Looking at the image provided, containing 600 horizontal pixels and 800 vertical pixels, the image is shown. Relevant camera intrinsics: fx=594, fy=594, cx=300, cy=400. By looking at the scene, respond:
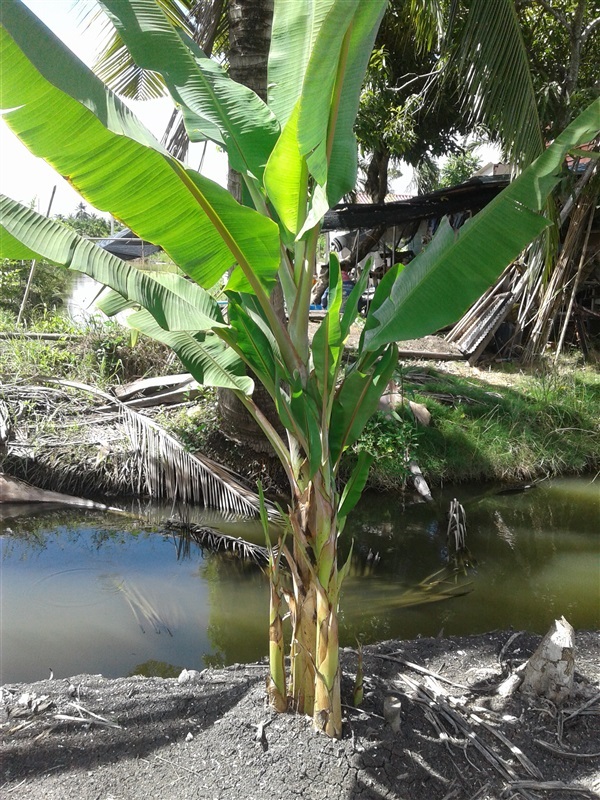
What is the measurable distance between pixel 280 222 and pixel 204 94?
475 millimetres

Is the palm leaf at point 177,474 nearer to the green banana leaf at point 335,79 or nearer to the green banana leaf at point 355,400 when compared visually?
the green banana leaf at point 355,400

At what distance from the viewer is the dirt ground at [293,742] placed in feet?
6.48

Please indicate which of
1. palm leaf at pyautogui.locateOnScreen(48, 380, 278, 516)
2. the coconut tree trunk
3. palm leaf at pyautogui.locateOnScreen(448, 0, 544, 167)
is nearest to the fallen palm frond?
palm leaf at pyautogui.locateOnScreen(48, 380, 278, 516)

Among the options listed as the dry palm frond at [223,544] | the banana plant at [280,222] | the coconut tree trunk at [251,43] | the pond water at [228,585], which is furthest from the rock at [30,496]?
the banana plant at [280,222]

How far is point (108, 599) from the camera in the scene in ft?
13.3

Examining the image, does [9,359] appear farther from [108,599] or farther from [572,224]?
[572,224]

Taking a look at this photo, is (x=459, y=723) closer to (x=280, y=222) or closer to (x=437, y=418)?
(x=280, y=222)

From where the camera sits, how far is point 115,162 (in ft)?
5.21

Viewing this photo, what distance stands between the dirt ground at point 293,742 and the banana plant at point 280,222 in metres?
0.16

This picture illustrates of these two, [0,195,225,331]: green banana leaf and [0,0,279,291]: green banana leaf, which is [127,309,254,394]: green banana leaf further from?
[0,0,279,291]: green banana leaf

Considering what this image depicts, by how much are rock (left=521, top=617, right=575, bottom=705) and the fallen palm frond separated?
8.15 ft

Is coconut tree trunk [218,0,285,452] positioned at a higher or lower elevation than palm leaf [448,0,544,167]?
lower

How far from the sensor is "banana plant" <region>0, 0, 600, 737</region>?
1.56 metres

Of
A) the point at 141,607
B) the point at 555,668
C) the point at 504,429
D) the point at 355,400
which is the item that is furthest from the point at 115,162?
the point at 504,429
